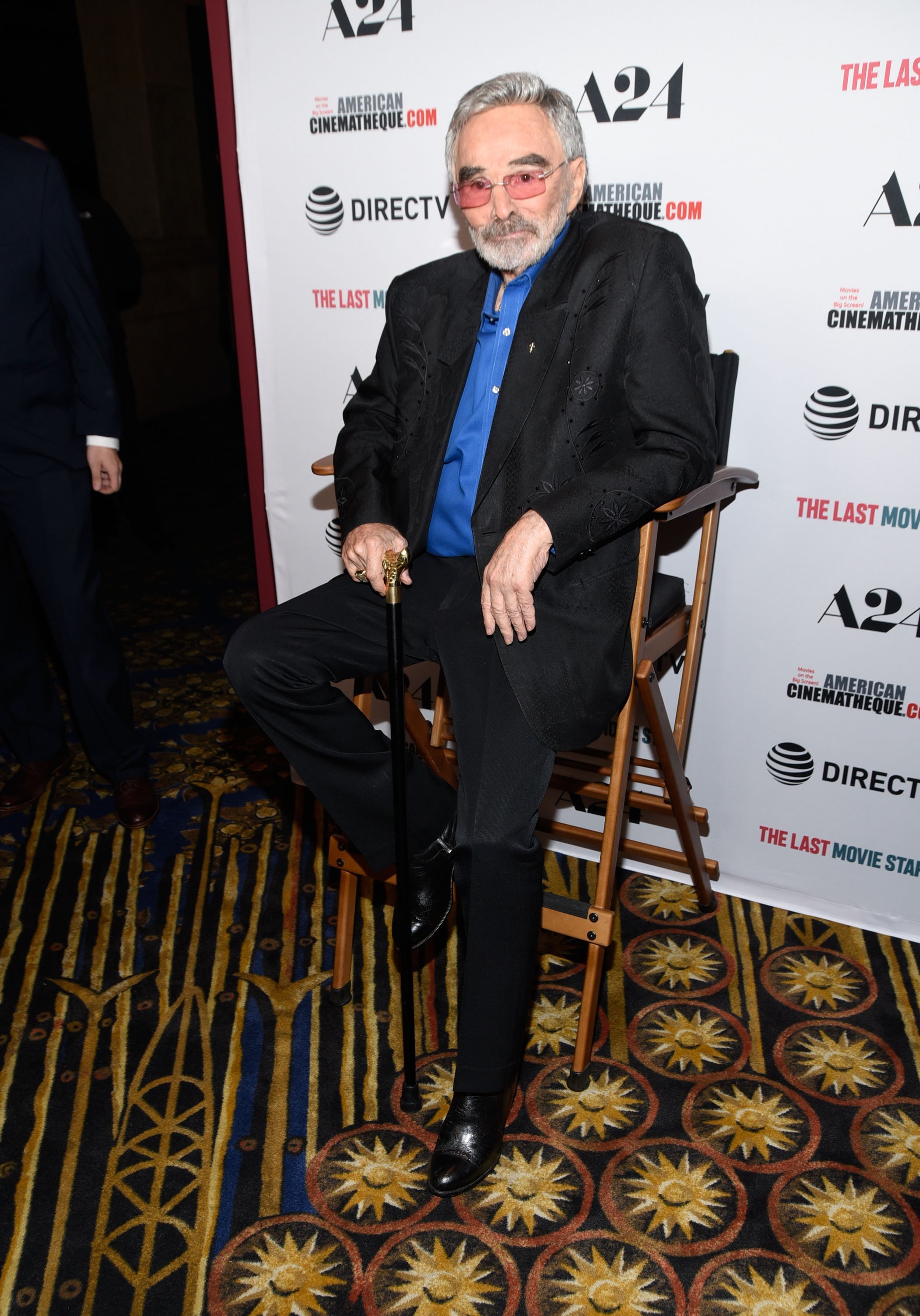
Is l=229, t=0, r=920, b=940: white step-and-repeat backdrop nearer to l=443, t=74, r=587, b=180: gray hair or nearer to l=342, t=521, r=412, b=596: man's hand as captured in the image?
l=443, t=74, r=587, b=180: gray hair

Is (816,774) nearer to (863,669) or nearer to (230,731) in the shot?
(863,669)

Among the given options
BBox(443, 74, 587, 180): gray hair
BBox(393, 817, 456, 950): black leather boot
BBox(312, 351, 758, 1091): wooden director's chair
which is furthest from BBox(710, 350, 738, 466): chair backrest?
BBox(393, 817, 456, 950): black leather boot

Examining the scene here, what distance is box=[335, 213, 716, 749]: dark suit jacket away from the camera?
167cm

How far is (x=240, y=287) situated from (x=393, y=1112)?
1969mm

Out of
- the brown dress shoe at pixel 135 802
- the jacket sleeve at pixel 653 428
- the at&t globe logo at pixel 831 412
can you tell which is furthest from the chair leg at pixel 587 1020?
the brown dress shoe at pixel 135 802

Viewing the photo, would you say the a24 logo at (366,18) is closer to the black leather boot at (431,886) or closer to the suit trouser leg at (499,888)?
the suit trouser leg at (499,888)

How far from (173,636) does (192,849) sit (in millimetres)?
1489

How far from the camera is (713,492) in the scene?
193cm

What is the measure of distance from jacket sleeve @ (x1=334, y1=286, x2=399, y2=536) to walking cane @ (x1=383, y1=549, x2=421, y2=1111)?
212 millimetres

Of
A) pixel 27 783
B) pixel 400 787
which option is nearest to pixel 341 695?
pixel 400 787

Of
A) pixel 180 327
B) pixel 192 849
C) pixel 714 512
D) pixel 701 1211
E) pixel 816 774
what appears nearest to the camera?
pixel 701 1211

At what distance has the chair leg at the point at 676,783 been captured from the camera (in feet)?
6.13

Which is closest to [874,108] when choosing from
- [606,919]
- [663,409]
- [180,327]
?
[663,409]

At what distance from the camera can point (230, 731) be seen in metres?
3.17
